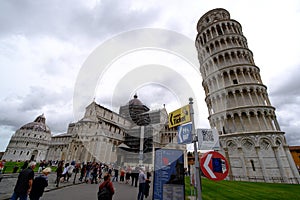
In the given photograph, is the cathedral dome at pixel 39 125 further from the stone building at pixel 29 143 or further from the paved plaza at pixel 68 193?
the paved plaza at pixel 68 193

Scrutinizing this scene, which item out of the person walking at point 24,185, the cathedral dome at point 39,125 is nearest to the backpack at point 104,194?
the person walking at point 24,185

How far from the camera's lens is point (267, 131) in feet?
67.3

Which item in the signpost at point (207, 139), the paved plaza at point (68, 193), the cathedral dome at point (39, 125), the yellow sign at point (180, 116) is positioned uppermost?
the cathedral dome at point (39, 125)

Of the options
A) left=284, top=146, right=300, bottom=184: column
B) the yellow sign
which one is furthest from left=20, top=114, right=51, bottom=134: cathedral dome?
left=284, top=146, right=300, bottom=184: column

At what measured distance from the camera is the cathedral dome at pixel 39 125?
3018 inches

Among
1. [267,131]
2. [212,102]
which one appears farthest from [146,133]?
[267,131]

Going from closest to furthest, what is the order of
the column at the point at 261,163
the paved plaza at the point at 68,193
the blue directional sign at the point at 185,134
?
the blue directional sign at the point at 185,134, the paved plaza at the point at 68,193, the column at the point at 261,163

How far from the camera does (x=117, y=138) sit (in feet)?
152

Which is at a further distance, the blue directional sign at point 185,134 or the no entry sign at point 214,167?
the blue directional sign at point 185,134

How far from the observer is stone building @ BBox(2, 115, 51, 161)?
233 feet

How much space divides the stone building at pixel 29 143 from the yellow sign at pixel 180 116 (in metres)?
94.7

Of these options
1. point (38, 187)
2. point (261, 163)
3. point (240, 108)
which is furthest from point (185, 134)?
point (240, 108)

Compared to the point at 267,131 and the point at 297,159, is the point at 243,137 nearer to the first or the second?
the point at 267,131

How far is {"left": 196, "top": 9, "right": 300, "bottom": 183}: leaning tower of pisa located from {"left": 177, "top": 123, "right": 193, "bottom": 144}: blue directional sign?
20.5 metres
